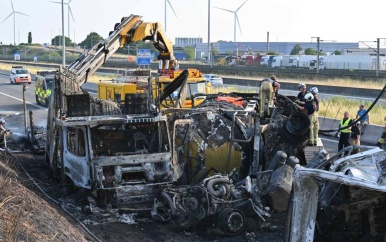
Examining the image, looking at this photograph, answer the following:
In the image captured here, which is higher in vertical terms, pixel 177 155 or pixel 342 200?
pixel 342 200

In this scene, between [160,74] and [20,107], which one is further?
[20,107]

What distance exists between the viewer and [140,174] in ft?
37.8

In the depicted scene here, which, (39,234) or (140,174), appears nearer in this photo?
(39,234)

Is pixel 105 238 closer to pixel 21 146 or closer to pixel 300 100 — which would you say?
pixel 300 100

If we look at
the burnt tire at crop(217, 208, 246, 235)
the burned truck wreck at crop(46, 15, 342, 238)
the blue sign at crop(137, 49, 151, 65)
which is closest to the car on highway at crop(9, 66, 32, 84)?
the blue sign at crop(137, 49, 151, 65)

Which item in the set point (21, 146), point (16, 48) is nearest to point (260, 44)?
point (16, 48)

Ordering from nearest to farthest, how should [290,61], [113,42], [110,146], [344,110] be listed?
[110,146] < [113,42] < [344,110] < [290,61]

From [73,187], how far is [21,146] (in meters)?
7.31

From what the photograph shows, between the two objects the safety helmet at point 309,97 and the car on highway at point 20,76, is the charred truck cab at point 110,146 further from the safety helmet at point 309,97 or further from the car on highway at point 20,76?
the car on highway at point 20,76

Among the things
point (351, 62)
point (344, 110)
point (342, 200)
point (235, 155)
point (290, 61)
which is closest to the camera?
point (342, 200)

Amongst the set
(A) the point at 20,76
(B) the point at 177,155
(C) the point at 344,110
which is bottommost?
(C) the point at 344,110

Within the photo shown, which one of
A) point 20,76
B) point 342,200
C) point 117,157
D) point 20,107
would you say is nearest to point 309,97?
point 117,157

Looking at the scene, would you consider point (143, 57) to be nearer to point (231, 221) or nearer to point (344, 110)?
point (344, 110)

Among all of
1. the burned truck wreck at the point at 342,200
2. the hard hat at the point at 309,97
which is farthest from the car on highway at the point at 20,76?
the burned truck wreck at the point at 342,200
